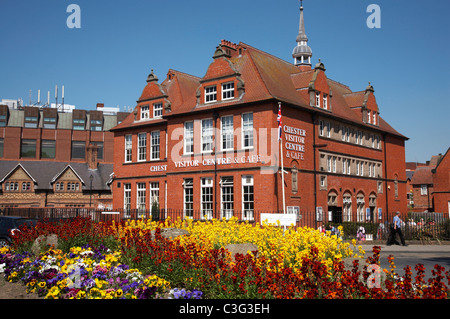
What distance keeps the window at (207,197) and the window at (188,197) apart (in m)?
1.04

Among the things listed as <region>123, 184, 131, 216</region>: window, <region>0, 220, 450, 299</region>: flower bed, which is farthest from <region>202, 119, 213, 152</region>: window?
<region>0, 220, 450, 299</region>: flower bed

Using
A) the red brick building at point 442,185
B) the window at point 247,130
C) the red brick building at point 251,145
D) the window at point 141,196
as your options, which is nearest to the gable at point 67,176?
the red brick building at point 251,145

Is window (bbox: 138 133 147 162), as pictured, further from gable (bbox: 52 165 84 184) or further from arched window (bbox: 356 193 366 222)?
gable (bbox: 52 165 84 184)

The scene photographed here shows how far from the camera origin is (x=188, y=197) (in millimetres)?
33188

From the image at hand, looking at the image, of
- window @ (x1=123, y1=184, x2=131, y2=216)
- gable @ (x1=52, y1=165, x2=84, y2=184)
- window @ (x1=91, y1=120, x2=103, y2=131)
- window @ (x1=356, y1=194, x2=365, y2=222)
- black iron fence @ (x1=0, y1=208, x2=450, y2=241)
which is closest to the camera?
black iron fence @ (x1=0, y1=208, x2=450, y2=241)

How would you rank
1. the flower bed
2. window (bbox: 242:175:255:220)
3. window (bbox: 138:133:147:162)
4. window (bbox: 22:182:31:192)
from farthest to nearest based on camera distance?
window (bbox: 22:182:31:192)
window (bbox: 138:133:147:162)
window (bbox: 242:175:255:220)
the flower bed

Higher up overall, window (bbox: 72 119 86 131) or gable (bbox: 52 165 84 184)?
window (bbox: 72 119 86 131)

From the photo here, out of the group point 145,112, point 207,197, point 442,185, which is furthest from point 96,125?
point 207,197

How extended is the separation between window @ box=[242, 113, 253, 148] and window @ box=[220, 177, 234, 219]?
2.62 meters

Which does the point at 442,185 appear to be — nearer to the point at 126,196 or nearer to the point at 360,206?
the point at 360,206

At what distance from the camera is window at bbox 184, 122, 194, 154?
33438 mm

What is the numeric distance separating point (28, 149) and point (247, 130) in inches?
2575
